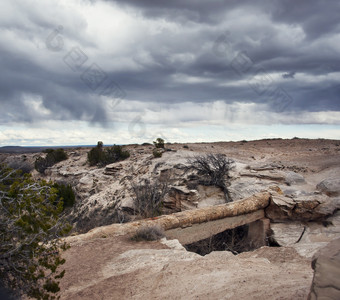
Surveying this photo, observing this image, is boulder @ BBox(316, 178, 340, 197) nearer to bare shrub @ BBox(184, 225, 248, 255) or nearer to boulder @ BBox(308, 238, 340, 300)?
bare shrub @ BBox(184, 225, 248, 255)

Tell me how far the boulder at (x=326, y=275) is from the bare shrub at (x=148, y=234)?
5601 millimetres

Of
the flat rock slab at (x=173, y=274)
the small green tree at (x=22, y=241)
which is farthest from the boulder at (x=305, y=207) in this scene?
the small green tree at (x=22, y=241)

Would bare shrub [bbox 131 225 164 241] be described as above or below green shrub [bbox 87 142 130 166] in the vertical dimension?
below

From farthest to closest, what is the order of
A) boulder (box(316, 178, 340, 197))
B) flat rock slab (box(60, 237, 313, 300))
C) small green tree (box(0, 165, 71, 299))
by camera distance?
boulder (box(316, 178, 340, 197)), flat rock slab (box(60, 237, 313, 300)), small green tree (box(0, 165, 71, 299))

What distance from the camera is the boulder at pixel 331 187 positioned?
39.7 feet

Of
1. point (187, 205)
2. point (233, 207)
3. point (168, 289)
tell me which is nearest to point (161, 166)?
point (187, 205)

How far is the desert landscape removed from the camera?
4.41 m

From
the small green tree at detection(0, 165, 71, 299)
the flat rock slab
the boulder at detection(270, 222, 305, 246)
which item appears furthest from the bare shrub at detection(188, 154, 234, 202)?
the small green tree at detection(0, 165, 71, 299)

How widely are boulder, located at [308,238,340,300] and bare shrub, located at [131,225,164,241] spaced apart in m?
5.60

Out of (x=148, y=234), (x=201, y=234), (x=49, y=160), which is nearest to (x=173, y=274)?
(x=148, y=234)

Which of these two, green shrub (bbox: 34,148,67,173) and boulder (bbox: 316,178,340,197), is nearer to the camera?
boulder (bbox: 316,178,340,197)

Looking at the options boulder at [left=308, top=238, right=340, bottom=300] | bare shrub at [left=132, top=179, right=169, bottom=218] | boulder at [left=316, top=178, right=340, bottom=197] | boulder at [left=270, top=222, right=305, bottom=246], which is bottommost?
boulder at [left=270, top=222, right=305, bottom=246]

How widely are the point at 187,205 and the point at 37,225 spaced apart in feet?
31.9

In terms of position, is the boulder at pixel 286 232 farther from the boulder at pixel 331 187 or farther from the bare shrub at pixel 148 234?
the bare shrub at pixel 148 234
